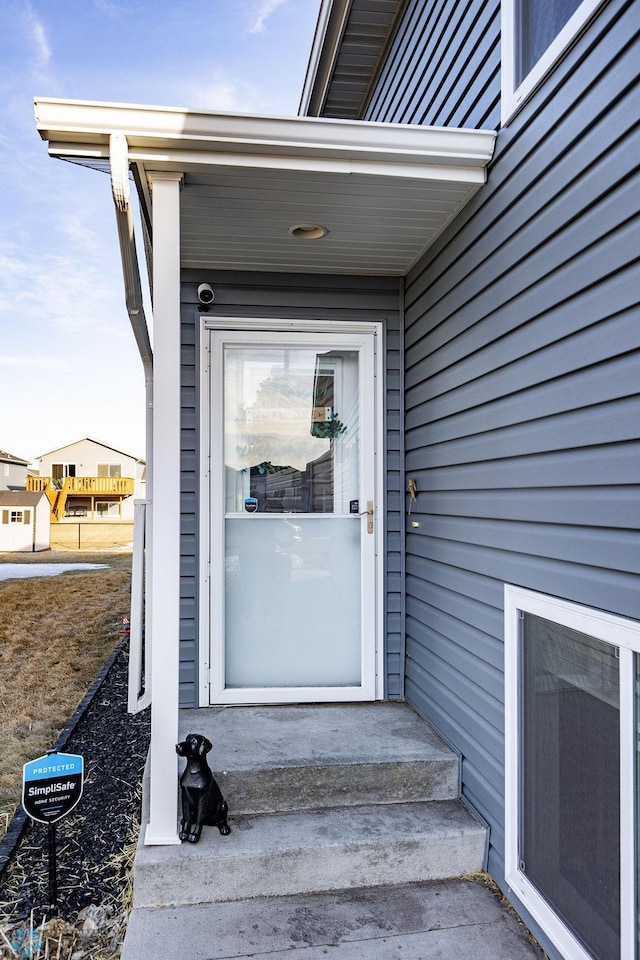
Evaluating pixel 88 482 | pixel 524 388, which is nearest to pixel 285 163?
pixel 524 388

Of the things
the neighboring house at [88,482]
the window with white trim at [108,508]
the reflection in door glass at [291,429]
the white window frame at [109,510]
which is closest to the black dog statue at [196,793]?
the reflection in door glass at [291,429]

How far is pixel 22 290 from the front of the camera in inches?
711

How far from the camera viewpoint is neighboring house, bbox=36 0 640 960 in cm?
160

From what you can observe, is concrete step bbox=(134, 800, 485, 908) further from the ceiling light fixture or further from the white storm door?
the ceiling light fixture

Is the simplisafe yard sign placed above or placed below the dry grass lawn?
above

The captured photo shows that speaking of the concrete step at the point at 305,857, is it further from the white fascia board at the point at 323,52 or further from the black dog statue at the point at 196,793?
the white fascia board at the point at 323,52

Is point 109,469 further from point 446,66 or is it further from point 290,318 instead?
point 446,66

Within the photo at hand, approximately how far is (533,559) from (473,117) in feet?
5.82

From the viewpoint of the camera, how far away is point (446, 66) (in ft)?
9.37

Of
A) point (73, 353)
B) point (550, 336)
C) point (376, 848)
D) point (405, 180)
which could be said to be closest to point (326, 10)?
point (405, 180)

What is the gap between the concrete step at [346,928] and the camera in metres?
1.82

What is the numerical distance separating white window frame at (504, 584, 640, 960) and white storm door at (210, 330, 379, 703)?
4.17 ft

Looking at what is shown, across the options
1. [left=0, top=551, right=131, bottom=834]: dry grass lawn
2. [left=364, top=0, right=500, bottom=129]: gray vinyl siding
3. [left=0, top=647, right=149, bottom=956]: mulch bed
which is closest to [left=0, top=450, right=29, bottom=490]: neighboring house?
[left=0, top=551, right=131, bottom=834]: dry grass lawn

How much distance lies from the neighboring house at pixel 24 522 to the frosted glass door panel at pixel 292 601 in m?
15.5
